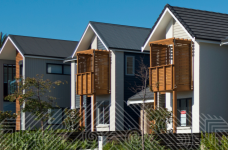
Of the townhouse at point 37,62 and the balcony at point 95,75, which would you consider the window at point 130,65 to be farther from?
the townhouse at point 37,62

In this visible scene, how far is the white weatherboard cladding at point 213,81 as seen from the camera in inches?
788

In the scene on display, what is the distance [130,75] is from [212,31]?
7.44 m

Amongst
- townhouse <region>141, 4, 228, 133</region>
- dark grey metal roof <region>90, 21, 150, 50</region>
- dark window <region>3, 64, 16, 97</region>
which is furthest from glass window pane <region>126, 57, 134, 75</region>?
dark window <region>3, 64, 16, 97</region>

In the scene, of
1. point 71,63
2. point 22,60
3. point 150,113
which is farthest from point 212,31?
point 22,60

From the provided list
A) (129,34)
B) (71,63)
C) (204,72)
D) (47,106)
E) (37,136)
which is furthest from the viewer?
(71,63)

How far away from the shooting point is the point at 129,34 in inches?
1117

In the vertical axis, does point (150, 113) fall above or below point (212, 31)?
below

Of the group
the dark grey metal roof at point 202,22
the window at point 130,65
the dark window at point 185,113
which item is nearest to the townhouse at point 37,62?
the window at point 130,65

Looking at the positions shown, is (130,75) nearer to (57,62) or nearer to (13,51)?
(57,62)

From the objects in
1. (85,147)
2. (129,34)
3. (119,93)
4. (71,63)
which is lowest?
(85,147)

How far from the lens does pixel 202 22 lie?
69.8 ft

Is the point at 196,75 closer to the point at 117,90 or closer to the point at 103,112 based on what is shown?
the point at 117,90

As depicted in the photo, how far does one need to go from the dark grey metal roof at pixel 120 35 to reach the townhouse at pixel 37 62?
18.2 ft

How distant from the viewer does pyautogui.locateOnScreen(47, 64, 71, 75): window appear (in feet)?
104
